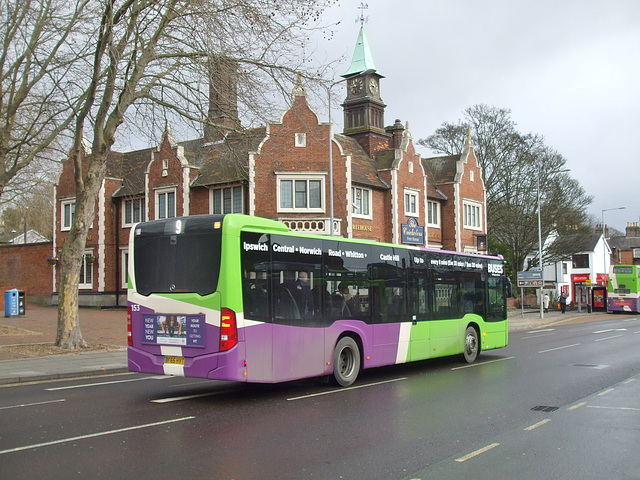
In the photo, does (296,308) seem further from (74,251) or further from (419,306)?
(74,251)

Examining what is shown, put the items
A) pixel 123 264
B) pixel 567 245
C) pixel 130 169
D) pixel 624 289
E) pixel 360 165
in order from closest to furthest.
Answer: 1. pixel 360 165
2. pixel 130 169
3. pixel 123 264
4. pixel 624 289
5. pixel 567 245

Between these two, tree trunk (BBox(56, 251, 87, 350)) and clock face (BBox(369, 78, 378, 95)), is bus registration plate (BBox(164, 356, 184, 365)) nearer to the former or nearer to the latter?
tree trunk (BBox(56, 251, 87, 350))

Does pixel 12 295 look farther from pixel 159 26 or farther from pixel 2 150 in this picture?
pixel 159 26

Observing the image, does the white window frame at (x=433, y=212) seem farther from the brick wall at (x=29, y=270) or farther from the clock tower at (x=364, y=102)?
the brick wall at (x=29, y=270)

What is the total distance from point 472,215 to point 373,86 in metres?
11.5

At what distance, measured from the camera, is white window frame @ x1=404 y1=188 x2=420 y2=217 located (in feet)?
130

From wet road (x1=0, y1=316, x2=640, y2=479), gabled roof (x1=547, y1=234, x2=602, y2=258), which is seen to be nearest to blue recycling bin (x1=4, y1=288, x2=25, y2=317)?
wet road (x1=0, y1=316, x2=640, y2=479)

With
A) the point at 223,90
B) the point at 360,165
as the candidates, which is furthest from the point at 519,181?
the point at 223,90

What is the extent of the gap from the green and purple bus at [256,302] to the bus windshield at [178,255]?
17 millimetres

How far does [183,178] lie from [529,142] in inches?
1101

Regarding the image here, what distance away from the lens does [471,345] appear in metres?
16.7

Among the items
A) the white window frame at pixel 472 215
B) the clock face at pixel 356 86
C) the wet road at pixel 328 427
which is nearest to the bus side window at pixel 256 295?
the wet road at pixel 328 427

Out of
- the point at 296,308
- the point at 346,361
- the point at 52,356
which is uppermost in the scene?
the point at 296,308

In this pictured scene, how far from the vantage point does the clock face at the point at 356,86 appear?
44.7 meters
